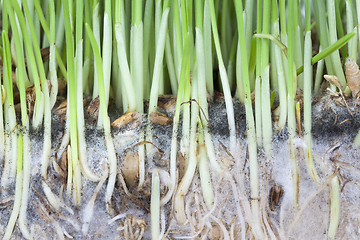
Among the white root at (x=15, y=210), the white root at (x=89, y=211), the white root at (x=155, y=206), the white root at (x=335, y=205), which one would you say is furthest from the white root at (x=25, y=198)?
the white root at (x=335, y=205)

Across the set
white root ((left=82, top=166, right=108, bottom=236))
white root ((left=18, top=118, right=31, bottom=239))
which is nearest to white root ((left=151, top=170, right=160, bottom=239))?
white root ((left=82, top=166, right=108, bottom=236))

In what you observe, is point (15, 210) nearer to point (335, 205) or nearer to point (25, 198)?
point (25, 198)

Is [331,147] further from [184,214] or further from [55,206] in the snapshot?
[55,206]

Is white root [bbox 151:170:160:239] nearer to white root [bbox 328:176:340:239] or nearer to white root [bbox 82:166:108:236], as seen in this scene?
white root [bbox 82:166:108:236]

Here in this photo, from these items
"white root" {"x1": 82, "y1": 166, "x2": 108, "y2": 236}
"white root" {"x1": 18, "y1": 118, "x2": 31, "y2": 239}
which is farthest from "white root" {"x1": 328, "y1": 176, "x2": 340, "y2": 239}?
"white root" {"x1": 18, "y1": 118, "x2": 31, "y2": 239}

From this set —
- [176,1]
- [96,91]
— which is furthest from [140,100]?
[176,1]

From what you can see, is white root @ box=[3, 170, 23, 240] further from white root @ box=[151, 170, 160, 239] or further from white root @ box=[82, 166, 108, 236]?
white root @ box=[151, 170, 160, 239]

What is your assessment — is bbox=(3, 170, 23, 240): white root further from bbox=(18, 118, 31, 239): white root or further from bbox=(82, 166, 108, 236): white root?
bbox=(82, 166, 108, 236): white root

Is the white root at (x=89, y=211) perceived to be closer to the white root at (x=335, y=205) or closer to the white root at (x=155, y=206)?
the white root at (x=155, y=206)

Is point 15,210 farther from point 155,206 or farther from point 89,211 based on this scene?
point 155,206

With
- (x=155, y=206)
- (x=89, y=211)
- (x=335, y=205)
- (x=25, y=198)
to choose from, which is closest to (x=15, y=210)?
(x=25, y=198)

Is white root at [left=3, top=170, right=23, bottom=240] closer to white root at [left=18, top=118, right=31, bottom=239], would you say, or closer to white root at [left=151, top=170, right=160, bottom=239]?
white root at [left=18, top=118, right=31, bottom=239]

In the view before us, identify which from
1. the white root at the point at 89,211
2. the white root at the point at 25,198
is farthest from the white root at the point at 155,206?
the white root at the point at 25,198
